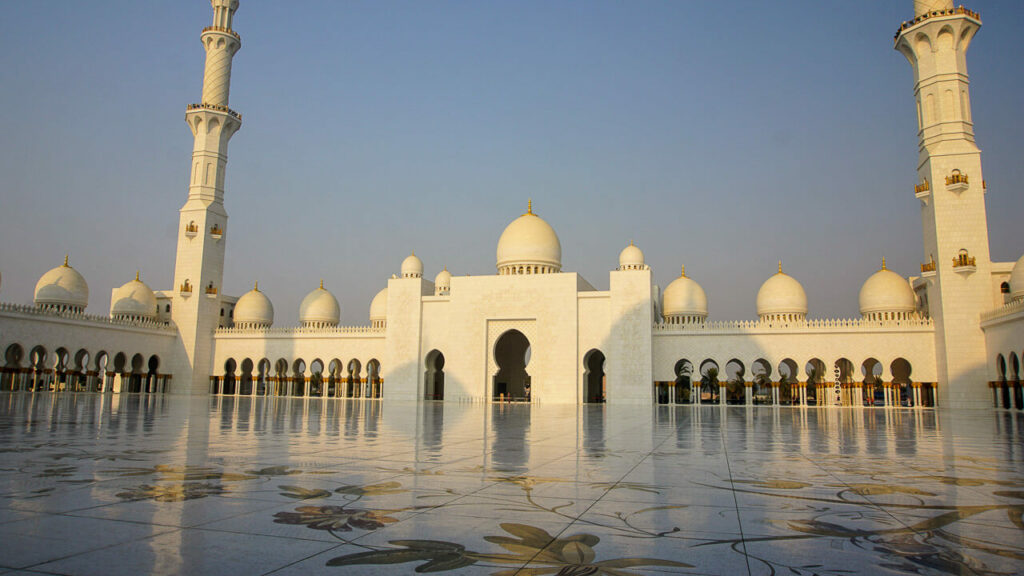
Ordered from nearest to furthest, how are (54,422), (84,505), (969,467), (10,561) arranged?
(10,561), (84,505), (969,467), (54,422)

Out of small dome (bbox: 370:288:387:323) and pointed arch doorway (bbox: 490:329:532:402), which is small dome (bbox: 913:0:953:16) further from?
small dome (bbox: 370:288:387:323)

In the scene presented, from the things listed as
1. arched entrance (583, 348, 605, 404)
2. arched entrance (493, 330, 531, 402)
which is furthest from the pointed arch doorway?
arched entrance (583, 348, 605, 404)

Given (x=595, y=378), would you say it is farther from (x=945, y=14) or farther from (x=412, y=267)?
(x=945, y=14)

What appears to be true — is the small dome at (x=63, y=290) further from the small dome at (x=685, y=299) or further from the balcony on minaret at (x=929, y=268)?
the balcony on minaret at (x=929, y=268)

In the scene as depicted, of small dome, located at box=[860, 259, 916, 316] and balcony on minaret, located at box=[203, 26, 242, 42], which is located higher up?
balcony on minaret, located at box=[203, 26, 242, 42]

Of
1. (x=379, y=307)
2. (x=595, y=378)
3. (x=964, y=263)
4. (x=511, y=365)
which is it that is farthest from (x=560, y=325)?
(x=964, y=263)

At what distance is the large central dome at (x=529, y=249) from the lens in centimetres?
2934

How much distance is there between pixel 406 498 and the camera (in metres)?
3.26

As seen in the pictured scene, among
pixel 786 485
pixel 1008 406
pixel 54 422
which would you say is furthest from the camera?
pixel 1008 406

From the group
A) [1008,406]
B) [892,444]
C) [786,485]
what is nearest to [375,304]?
[1008,406]

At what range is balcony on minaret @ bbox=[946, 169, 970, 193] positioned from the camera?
2219cm

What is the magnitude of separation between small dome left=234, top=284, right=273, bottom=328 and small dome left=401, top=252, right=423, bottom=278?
28.3 ft

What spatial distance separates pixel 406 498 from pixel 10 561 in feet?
5.29

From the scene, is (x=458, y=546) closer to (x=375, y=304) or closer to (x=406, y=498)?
(x=406, y=498)
